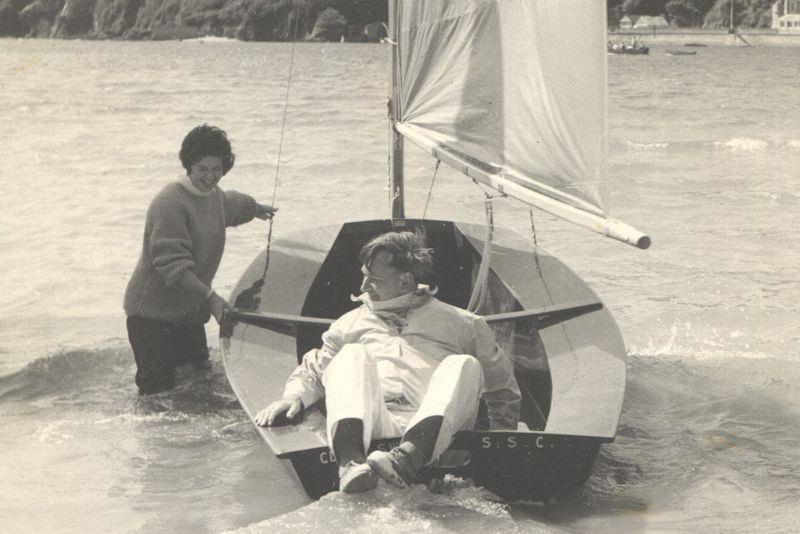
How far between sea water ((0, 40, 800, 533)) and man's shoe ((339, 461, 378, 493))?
0.07m

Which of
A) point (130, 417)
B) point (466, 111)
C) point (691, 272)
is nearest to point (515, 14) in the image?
point (466, 111)

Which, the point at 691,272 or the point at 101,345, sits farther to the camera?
the point at 691,272

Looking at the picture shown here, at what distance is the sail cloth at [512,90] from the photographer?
14.8 ft

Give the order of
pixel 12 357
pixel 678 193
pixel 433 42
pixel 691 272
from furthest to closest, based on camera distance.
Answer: pixel 678 193 < pixel 691 272 < pixel 12 357 < pixel 433 42

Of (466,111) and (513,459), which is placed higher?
(466,111)

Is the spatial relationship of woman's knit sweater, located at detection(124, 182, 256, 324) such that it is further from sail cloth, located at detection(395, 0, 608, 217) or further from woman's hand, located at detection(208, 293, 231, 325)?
sail cloth, located at detection(395, 0, 608, 217)

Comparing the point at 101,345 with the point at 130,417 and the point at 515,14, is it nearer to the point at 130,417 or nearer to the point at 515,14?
the point at 130,417

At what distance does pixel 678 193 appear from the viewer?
14.1 metres

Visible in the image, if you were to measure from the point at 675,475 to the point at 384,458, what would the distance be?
1.69 m

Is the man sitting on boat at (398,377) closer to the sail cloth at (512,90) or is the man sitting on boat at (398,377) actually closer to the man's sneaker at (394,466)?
the man's sneaker at (394,466)

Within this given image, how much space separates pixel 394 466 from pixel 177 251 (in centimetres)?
190

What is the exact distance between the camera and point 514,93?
16.4 ft

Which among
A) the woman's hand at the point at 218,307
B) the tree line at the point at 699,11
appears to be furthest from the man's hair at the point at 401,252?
the tree line at the point at 699,11

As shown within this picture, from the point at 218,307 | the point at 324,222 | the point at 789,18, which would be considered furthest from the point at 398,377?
the point at 789,18
